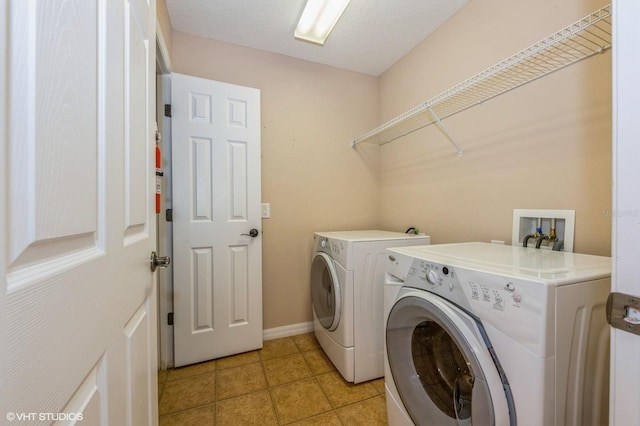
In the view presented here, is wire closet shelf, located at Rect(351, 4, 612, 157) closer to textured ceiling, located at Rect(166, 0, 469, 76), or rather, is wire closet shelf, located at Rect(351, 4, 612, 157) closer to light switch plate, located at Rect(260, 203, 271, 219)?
textured ceiling, located at Rect(166, 0, 469, 76)

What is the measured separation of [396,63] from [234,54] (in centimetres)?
140

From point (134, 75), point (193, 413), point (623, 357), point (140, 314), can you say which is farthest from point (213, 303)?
point (623, 357)

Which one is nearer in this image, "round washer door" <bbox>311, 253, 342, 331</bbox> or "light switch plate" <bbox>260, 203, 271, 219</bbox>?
"round washer door" <bbox>311, 253, 342, 331</bbox>

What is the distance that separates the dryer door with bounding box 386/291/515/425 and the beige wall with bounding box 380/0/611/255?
0.80m

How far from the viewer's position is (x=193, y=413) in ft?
4.39

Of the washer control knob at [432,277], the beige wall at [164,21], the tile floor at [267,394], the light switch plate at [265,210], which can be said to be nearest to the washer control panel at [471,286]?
the washer control knob at [432,277]

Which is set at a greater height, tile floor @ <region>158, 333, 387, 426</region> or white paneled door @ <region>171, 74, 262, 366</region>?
white paneled door @ <region>171, 74, 262, 366</region>

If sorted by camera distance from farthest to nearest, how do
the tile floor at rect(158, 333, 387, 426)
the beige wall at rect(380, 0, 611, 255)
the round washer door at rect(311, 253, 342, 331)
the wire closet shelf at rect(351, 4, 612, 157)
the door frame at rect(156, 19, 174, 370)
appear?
1. the door frame at rect(156, 19, 174, 370)
2. the round washer door at rect(311, 253, 342, 331)
3. the tile floor at rect(158, 333, 387, 426)
4. the beige wall at rect(380, 0, 611, 255)
5. the wire closet shelf at rect(351, 4, 612, 157)

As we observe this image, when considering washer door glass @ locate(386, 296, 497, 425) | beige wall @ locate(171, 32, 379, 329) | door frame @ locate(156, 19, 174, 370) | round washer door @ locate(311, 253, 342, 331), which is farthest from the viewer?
beige wall @ locate(171, 32, 379, 329)

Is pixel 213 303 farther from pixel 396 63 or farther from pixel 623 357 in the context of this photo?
pixel 396 63

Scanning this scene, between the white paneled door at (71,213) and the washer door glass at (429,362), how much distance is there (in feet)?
3.03

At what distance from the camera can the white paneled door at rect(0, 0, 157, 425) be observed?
1.01 feet

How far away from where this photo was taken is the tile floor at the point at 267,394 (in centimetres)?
130

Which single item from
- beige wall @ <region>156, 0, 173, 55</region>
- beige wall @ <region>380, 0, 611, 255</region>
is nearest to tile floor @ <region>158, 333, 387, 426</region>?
beige wall @ <region>380, 0, 611, 255</region>
